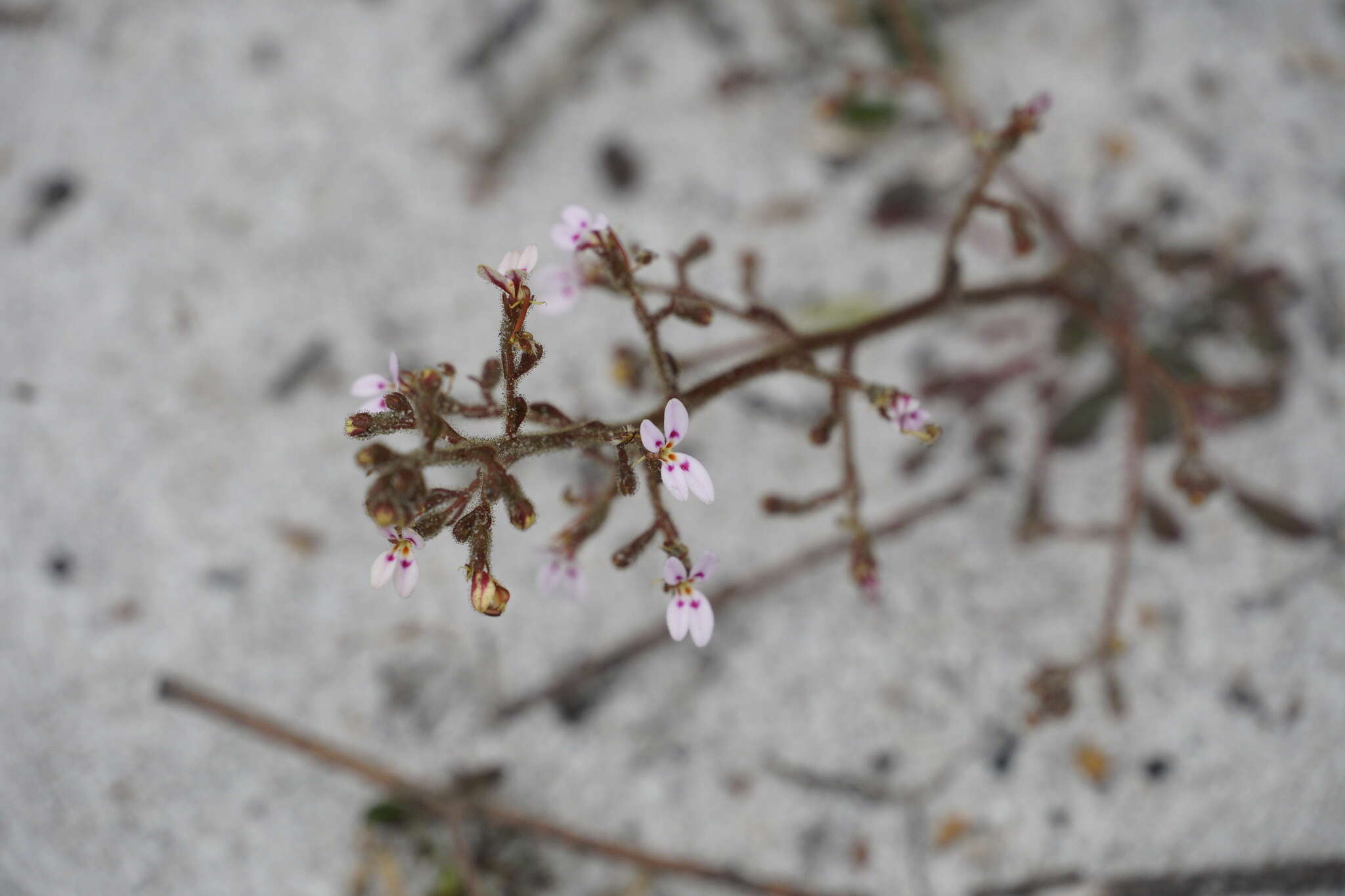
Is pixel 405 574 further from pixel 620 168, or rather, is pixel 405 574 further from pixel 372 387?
pixel 620 168

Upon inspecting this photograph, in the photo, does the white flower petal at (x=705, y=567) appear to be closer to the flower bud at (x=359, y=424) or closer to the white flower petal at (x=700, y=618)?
the white flower petal at (x=700, y=618)

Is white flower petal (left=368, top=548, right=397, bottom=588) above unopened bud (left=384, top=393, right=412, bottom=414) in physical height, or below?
below

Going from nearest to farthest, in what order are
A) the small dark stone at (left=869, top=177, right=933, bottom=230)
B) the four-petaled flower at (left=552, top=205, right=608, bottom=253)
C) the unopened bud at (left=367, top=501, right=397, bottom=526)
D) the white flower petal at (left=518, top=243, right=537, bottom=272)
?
1. the unopened bud at (left=367, top=501, right=397, bottom=526)
2. the white flower petal at (left=518, top=243, right=537, bottom=272)
3. the four-petaled flower at (left=552, top=205, right=608, bottom=253)
4. the small dark stone at (left=869, top=177, right=933, bottom=230)

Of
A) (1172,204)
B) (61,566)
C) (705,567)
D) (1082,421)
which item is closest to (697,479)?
(705,567)

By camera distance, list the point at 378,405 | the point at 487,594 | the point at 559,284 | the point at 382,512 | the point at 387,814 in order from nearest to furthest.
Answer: the point at 382,512 → the point at 487,594 → the point at 378,405 → the point at 559,284 → the point at 387,814

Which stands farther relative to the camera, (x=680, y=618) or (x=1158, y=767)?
(x=1158, y=767)

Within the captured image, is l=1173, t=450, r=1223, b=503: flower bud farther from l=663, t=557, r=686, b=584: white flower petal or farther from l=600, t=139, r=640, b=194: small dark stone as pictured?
l=600, t=139, r=640, b=194: small dark stone

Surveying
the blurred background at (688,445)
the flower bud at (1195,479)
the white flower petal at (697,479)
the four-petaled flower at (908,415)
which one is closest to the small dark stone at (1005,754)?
the blurred background at (688,445)

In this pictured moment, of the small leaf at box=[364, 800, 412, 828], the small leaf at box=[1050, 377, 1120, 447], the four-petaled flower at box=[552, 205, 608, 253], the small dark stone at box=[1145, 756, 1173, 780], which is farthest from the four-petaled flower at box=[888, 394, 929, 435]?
the small leaf at box=[364, 800, 412, 828]

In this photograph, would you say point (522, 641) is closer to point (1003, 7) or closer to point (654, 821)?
point (654, 821)
